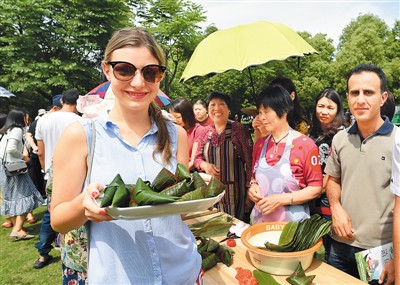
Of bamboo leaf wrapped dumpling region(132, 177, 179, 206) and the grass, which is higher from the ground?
bamboo leaf wrapped dumpling region(132, 177, 179, 206)

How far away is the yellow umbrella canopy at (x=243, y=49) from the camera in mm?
2930

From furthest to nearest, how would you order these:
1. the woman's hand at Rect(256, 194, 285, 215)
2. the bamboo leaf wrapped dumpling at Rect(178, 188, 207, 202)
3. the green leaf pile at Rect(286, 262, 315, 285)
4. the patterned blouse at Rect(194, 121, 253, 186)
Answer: the patterned blouse at Rect(194, 121, 253, 186) < the woman's hand at Rect(256, 194, 285, 215) < the green leaf pile at Rect(286, 262, 315, 285) < the bamboo leaf wrapped dumpling at Rect(178, 188, 207, 202)

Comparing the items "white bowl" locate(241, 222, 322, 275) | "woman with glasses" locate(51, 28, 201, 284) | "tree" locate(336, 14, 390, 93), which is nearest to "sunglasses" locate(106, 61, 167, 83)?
"woman with glasses" locate(51, 28, 201, 284)

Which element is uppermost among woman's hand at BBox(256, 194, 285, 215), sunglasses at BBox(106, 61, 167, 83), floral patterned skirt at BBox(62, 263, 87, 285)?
sunglasses at BBox(106, 61, 167, 83)

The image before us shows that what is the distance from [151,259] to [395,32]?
37766 mm

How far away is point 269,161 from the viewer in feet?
7.91

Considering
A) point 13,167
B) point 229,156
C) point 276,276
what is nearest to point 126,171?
point 276,276

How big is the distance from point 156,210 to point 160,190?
119mm

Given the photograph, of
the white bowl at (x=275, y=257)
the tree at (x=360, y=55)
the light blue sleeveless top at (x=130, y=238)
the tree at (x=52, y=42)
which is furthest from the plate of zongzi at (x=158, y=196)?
the tree at (x=360, y=55)

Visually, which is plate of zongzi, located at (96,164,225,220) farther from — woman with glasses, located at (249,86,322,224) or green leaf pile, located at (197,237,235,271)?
woman with glasses, located at (249,86,322,224)

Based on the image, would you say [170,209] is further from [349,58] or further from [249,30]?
[349,58]

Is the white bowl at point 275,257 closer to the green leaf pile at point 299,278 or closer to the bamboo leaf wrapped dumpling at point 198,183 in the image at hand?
the green leaf pile at point 299,278

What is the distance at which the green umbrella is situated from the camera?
2930 millimetres

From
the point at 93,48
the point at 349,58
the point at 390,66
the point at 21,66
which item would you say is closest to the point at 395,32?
the point at 390,66
